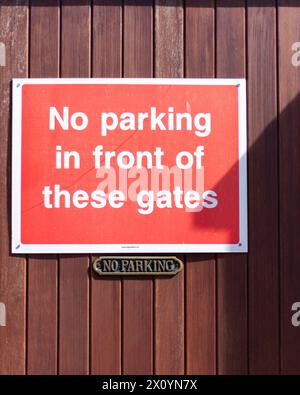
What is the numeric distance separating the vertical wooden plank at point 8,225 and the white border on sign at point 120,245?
0.11 feet

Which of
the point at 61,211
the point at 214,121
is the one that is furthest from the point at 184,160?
the point at 61,211

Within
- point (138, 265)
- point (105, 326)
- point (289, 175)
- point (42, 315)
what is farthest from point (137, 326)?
point (289, 175)

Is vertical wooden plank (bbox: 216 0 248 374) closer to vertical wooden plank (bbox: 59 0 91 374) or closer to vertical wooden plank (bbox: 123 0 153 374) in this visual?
vertical wooden plank (bbox: 123 0 153 374)

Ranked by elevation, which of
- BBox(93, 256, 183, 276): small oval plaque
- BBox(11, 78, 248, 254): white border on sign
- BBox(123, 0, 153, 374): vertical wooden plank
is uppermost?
BBox(11, 78, 248, 254): white border on sign

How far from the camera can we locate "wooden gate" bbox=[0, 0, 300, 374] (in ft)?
8.04

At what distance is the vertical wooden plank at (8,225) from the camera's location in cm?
245

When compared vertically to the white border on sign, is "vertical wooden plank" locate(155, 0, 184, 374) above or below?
below

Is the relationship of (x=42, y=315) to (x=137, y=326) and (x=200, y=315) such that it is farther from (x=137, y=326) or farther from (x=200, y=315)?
(x=200, y=315)

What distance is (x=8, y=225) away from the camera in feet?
8.05

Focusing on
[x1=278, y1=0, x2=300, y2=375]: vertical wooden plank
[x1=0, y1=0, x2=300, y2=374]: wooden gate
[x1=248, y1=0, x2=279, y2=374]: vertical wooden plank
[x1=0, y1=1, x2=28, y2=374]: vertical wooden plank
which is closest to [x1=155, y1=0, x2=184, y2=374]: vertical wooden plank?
[x1=0, y1=0, x2=300, y2=374]: wooden gate

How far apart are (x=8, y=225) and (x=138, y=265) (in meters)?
0.53

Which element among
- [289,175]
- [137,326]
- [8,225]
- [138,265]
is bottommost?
[137,326]

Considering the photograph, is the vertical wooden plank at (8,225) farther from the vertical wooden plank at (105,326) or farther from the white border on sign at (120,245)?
the vertical wooden plank at (105,326)

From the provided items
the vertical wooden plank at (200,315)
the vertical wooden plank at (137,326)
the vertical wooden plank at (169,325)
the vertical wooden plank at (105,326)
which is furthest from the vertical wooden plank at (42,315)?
the vertical wooden plank at (200,315)
